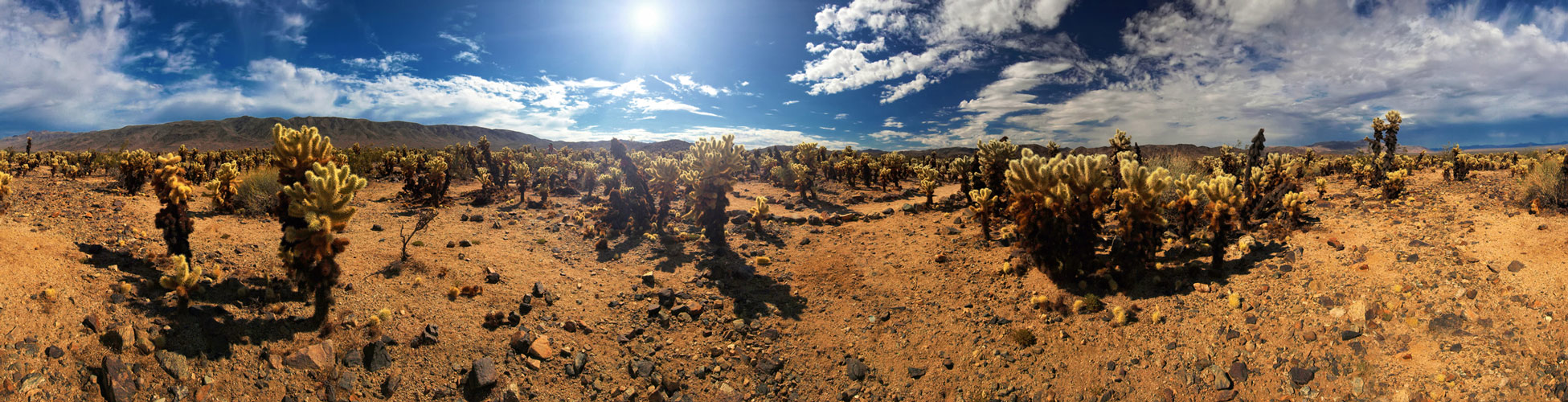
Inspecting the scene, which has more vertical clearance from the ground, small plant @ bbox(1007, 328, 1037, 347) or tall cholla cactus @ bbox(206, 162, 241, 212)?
tall cholla cactus @ bbox(206, 162, 241, 212)

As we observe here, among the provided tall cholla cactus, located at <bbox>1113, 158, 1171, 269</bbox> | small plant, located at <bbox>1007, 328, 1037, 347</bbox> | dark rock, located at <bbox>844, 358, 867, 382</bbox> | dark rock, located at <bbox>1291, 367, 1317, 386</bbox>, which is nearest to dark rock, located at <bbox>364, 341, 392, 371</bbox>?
dark rock, located at <bbox>844, 358, 867, 382</bbox>

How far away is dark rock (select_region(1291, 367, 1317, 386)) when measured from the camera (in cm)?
563

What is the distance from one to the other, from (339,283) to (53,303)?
8.42 feet

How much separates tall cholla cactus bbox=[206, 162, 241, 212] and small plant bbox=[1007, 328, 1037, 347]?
17.1 m

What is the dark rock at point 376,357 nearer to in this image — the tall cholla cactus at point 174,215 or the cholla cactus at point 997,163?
the tall cholla cactus at point 174,215

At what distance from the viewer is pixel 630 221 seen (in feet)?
48.6

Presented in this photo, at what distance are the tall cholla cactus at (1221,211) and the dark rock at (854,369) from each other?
6086mm

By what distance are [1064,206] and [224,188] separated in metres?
18.7

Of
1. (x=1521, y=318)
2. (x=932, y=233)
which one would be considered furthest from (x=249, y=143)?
(x=1521, y=318)

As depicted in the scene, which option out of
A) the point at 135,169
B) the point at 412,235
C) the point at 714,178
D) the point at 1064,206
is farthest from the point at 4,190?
the point at 1064,206

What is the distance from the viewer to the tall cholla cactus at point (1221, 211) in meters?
8.14

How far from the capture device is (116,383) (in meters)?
5.20

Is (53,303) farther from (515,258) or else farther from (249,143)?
(249,143)

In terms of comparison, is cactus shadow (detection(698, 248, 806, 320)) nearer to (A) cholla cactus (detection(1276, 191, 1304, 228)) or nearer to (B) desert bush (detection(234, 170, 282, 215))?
(A) cholla cactus (detection(1276, 191, 1304, 228))
